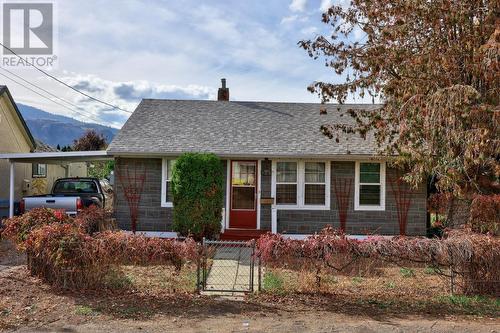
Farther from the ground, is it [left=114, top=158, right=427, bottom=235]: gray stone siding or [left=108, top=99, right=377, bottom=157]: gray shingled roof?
[left=108, top=99, right=377, bottom=157]: gray shingled roof

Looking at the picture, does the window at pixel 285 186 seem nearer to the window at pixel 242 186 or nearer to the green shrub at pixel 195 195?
the window at pixel 242 186

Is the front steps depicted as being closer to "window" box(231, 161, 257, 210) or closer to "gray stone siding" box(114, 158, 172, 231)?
"window" box(231, 161, 257, 210)

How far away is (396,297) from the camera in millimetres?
7707

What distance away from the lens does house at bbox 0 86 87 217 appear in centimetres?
1869

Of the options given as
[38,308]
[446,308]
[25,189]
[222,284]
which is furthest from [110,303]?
[25,189]

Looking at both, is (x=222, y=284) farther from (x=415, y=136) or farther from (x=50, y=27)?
(x=50, y=27)

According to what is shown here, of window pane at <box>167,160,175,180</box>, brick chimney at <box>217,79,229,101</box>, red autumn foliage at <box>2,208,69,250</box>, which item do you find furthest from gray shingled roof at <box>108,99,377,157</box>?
red autumn foliage at <box>2,208,69,250</box>

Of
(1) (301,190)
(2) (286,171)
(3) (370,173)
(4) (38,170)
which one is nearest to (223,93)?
(2) (286,171)

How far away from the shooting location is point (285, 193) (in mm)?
14422

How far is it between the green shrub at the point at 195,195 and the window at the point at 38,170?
12.7 meters

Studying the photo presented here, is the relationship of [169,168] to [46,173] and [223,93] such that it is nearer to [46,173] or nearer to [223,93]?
[223,93]

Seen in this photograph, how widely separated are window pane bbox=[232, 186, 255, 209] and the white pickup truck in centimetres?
473

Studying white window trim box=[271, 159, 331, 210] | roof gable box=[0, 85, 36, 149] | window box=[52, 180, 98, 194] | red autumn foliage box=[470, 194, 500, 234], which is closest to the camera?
red autumn foliage box=[470, 194, 500, 234]

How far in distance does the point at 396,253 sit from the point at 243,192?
7.48 m
